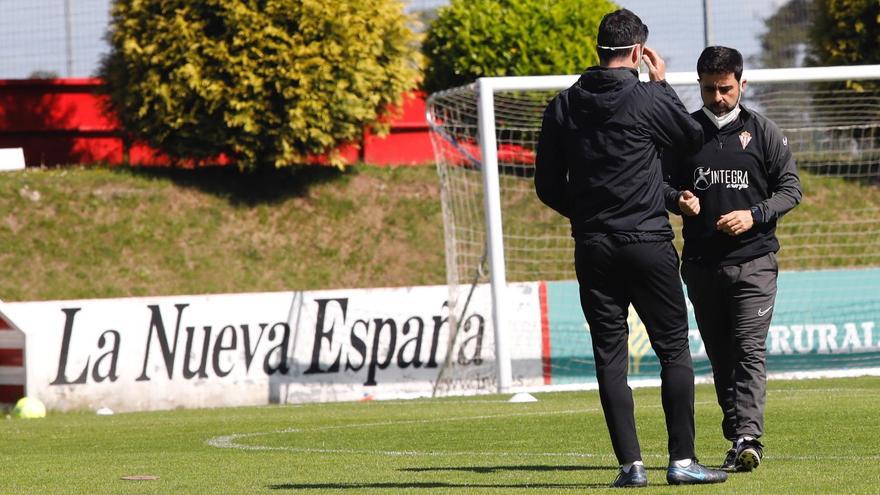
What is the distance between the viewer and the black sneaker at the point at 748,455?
639 centimetres

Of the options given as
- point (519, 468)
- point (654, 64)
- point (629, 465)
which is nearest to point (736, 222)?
point (654, 64)

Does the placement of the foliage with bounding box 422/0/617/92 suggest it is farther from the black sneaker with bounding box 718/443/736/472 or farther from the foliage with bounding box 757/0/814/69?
the black sneaker with bounding box 718/443/736/472

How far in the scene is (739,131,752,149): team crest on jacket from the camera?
6.83m

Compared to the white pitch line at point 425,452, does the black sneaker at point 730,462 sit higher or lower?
higher

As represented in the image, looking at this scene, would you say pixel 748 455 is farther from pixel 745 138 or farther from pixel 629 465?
pixel 745 138

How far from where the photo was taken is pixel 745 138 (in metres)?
6.84

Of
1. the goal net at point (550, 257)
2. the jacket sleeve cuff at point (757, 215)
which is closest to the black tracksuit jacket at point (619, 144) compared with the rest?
the jacket sleeve cuff at point (757, 215)

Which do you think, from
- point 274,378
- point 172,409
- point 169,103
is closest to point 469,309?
point 274,378

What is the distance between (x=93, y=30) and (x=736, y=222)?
16.9 metres

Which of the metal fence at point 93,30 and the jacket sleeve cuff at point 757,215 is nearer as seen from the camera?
the jacket sleeve cuff at point 757,215

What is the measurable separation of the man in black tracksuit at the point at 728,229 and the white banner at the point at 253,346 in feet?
30.0

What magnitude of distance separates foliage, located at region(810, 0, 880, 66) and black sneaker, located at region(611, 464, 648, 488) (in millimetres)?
19393

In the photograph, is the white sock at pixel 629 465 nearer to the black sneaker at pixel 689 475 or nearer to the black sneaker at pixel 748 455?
→ the black sneaker at pixel 689 475

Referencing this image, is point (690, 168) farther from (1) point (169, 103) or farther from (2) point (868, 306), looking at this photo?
(1) point (169, 103)
